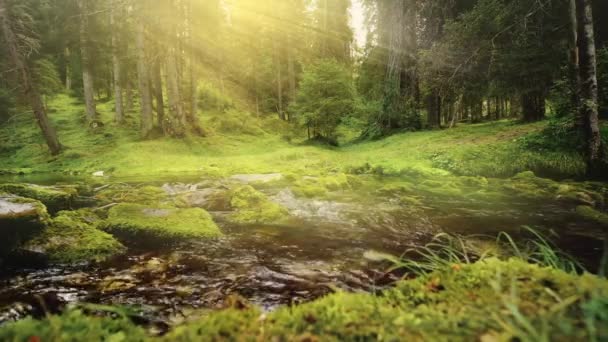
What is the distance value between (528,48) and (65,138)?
26337 mm

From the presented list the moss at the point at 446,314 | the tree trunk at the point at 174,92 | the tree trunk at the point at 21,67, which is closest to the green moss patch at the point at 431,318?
the moss at the point at 446,314

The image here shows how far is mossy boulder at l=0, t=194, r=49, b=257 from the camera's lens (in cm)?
371

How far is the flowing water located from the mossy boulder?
0.65 metres

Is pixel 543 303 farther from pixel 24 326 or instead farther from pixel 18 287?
pixel 18 287

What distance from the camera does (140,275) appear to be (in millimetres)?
3326

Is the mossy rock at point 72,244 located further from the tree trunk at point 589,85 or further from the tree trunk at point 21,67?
the tree trunk at point 21,67

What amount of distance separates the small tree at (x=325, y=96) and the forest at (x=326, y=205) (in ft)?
0.47

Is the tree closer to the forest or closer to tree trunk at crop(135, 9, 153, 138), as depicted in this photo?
tree trunk at crop(135, 9, 153, 138)

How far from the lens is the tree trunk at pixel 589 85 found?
7.09 m

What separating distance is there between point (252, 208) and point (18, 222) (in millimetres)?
3410

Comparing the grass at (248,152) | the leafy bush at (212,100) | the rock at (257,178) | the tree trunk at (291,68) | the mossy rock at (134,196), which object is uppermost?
the tree trunk at (291,68)

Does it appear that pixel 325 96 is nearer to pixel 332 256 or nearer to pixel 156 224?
pixel 156 224

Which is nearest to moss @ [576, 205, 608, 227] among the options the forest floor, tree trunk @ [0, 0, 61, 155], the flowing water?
the forest floor

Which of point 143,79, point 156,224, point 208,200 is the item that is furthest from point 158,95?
point 156,224
